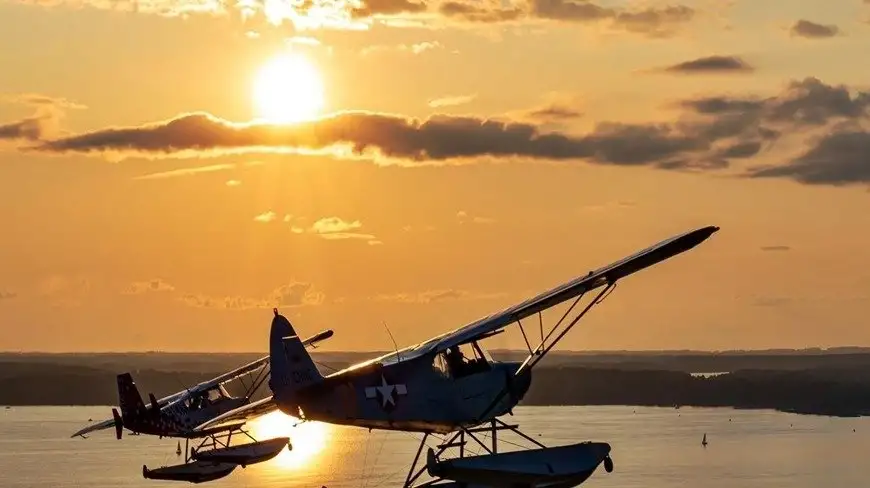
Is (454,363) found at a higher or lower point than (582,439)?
higher

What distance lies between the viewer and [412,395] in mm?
32781

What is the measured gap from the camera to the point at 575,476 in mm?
32688

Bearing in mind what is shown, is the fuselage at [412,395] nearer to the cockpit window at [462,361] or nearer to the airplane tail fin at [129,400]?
the cockpit window at [462,361]

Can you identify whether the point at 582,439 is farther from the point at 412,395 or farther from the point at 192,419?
the point at 412,395

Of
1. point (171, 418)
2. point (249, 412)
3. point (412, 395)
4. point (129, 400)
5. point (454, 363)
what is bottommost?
point (412, 395)

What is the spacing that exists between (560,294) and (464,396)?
2.94 metres

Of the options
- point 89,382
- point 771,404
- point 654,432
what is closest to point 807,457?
point 654,432

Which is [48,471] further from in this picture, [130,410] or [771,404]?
[771,404]

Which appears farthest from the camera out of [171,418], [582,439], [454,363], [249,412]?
[582,439]

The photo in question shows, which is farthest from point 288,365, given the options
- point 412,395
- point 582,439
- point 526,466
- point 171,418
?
point 582,439

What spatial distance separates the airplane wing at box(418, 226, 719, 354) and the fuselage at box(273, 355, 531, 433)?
672mm

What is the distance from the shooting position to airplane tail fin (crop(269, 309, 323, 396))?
1364 inches

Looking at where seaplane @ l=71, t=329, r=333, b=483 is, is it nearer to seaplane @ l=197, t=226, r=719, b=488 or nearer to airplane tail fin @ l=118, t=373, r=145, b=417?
airplane tail fin @ l=118, t=373, r=145, b=417

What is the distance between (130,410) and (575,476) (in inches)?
747
